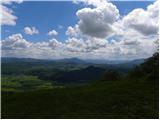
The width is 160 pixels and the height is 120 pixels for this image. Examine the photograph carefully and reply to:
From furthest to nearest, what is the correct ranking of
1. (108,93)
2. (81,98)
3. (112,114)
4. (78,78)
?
1. (78,78)
2. (108,93)
3. (81,98)
4. (112,114)

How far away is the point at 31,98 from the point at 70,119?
26.9 feet

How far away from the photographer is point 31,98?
24.2m

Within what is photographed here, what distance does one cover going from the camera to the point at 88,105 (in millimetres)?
20500

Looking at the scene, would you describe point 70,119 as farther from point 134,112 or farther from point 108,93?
point 108,93

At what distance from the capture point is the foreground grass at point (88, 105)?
18328mm

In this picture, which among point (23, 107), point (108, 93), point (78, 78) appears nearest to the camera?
point (23, 107)

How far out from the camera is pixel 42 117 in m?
17.6

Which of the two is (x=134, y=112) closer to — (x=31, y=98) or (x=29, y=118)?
(x=29, y=118)

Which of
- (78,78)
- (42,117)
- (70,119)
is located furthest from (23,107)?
(78,78)

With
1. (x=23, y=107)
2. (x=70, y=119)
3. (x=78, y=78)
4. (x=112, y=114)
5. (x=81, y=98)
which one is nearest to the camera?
(x=70, y=119)

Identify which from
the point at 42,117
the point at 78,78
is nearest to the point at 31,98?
the point at 42,117

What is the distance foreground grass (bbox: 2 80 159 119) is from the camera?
60.1 ft

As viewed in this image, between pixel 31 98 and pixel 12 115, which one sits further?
pixel 31 98

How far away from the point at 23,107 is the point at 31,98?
119 inches
